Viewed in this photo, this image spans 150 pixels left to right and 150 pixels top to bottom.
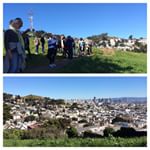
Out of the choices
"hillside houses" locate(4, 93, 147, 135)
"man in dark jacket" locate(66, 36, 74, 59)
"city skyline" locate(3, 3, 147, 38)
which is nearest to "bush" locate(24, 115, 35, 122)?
"hillside houses" locate(4, 93, 147, 135)

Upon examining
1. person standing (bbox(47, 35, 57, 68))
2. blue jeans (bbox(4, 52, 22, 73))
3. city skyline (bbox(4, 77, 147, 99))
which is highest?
person standing (bbox(47, 35, 57, 68))

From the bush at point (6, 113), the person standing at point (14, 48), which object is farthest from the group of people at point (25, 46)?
the bush at point (6, 113)

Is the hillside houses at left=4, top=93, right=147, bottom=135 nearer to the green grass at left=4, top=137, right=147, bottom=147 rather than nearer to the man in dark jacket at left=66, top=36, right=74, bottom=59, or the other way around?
the green grass at left=4, top=137, right=147, bottom=147

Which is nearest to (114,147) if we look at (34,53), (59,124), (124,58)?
(59,124)

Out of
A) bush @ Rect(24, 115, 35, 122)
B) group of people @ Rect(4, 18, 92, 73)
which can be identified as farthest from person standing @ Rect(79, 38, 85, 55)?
bush @ Rect(24, 115, 35, 122)

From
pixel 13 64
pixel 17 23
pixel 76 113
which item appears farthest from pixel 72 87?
pixel 17 23

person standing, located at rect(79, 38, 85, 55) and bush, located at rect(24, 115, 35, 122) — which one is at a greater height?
person standing, located at rect(79, 38, 85, 55)

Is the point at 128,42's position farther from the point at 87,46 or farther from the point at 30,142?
the point at 30,142

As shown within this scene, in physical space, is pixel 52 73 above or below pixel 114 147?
above
